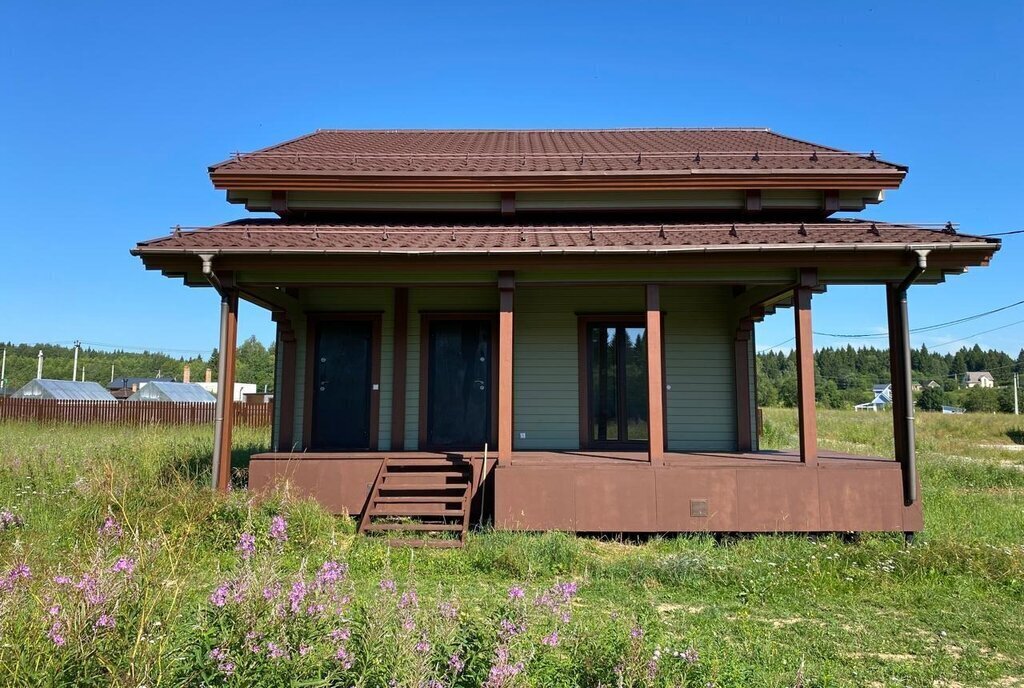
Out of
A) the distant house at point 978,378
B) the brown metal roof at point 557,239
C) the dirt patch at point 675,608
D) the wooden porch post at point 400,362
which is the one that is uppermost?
the distant house at point 978,378

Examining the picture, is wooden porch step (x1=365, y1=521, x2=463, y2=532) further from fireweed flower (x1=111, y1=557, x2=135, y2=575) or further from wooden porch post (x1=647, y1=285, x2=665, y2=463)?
fireweed flower (x1=111, y1=557, x2=135, y2=575)

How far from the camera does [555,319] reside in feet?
31.8

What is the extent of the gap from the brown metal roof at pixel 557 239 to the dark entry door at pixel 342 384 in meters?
1.86

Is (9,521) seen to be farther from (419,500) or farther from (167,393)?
(167,393)

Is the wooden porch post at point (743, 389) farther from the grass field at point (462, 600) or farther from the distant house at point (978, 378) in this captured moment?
the distant house at point (978, 378)

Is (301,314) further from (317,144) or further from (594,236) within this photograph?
(594,236)

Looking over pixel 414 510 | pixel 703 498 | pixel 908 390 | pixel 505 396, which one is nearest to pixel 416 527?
pixel 414 510

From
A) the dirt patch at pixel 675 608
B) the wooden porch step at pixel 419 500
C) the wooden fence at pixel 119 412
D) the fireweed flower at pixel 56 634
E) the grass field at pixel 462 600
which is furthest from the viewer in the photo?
the wooden fence at pixel 119 412

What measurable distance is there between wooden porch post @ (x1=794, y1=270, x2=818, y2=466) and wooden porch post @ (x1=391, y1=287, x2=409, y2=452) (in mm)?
5373

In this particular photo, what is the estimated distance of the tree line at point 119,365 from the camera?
93250 millimetres

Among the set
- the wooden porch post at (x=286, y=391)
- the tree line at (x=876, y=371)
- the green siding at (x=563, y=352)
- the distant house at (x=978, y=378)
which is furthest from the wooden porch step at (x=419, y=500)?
the distant house at (x=978, y=378)

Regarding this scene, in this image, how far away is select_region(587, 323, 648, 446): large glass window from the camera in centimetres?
959

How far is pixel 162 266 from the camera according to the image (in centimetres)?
779

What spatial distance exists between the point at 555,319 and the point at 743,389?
301 cm
